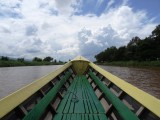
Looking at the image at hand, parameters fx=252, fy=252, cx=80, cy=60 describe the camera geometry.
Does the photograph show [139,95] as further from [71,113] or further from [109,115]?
[71,113]

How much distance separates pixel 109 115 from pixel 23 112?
187cm

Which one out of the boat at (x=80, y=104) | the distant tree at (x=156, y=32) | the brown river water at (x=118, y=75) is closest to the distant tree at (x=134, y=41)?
the distant tree at (x=156, y=32)

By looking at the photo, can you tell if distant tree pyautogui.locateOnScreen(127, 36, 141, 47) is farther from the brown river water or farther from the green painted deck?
the green painted deck

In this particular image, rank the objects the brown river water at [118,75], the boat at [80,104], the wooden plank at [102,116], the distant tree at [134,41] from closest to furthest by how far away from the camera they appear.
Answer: the boat at [80,104], the wooden plank at [102,116], the brown river water at [118,75], the distant tree at [134,41]

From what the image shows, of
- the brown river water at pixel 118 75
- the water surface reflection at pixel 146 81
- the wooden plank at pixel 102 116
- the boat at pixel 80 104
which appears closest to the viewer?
the boat at pixel 80 104

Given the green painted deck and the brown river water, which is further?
the brown river water

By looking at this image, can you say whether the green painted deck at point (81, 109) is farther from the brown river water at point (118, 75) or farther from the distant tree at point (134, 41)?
the distant tree at point (134, 41)

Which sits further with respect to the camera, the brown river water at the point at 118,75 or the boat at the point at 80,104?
the brown river water at the point at 118,75

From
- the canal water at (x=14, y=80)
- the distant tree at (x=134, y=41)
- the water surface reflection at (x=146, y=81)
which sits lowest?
the water surface reflection at (x=146, y=81)

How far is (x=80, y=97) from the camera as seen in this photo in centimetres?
622

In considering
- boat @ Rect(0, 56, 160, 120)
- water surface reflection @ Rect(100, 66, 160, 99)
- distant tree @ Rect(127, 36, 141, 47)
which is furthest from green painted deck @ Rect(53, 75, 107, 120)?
distant tree @ Rect(127, 36, 141, 47)

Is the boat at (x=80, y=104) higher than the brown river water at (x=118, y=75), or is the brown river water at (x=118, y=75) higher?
the boat at (x=80, y=104)

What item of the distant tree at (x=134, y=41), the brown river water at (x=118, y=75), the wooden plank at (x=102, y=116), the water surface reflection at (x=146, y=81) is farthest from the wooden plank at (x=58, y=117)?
the distant tree at (x=134, y=41)

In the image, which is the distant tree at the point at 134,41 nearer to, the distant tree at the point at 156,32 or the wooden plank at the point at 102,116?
the distant tree at the point at 156,32
